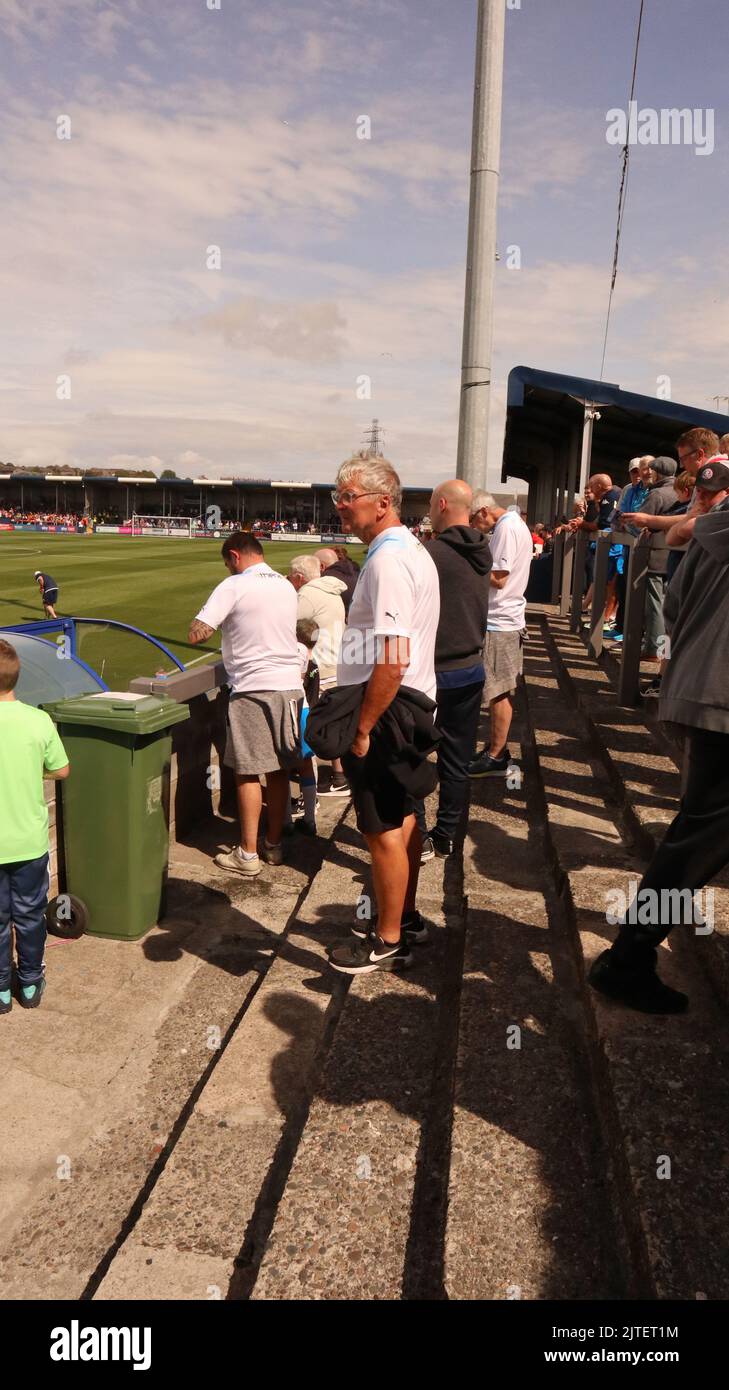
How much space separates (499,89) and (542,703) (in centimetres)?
461

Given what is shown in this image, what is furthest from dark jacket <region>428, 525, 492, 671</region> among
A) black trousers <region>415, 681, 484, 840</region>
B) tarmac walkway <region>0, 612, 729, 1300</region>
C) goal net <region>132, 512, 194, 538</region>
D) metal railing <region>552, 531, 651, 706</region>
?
goal net <region>132, 512, 194, 538</region>

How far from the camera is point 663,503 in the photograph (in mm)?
5875

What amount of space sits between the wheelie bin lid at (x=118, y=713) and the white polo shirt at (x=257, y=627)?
636 mm

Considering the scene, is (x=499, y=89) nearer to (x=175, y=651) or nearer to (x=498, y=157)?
(x=498, y=157)

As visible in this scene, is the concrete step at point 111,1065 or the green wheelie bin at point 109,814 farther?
the green wheelie bin at point 109,814

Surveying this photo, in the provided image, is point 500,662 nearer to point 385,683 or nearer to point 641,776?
point 641,776

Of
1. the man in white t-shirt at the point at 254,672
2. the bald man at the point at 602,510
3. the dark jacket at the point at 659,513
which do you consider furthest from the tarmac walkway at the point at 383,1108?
the bald man at the point at 602,510

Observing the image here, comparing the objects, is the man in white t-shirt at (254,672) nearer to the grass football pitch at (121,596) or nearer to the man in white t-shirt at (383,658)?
the man in white t-shirt at (383,658)

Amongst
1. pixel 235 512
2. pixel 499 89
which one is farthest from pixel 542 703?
pixel 235 512

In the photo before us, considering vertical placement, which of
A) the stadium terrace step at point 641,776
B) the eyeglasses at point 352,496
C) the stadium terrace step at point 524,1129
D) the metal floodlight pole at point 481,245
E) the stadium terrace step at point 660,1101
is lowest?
the stadium terrace step at point 524,1129

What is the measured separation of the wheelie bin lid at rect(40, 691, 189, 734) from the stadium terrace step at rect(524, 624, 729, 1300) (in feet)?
7.01

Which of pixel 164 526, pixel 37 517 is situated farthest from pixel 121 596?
pixel 37 517

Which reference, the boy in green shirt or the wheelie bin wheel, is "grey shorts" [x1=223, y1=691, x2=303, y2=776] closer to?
the wheelie bin wheel

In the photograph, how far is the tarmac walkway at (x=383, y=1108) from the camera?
2.26m
